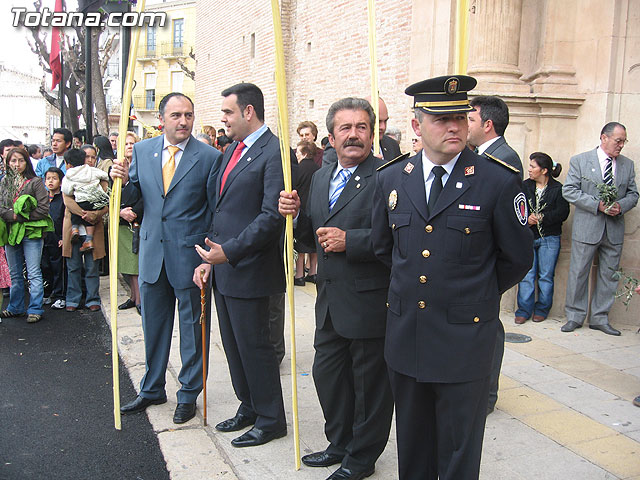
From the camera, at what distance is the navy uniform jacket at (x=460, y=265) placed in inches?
113

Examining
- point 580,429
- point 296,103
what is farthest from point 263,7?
point 580,429

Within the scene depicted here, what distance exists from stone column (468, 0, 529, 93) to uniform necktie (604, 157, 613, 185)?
1.24m

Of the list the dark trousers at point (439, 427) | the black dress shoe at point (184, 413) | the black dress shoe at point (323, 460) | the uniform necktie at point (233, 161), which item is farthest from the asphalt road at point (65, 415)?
the uniform necktie at point (233, 161)

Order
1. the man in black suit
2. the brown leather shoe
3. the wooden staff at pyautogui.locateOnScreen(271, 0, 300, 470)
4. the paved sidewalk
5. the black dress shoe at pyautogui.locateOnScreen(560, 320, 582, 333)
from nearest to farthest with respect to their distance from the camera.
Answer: the wooden staff at pyautogui.locateOnScreen(271, 0, 300, 470)
the paved sidewalk
the man in black suit
the black dress shoe at pyautogui.locateOnScreen(560, 320, 582, 333)
the brown leather shoe

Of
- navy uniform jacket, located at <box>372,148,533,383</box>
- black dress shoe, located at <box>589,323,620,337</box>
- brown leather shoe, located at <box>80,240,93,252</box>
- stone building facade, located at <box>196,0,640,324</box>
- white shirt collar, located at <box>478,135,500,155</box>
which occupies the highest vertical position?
stone building facade, located at <box>196,0,640,324</box>

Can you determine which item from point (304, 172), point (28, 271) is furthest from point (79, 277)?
point (304, 172)

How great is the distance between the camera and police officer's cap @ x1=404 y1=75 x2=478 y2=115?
2.85m

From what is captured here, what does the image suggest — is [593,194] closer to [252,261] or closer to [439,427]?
[252,261]

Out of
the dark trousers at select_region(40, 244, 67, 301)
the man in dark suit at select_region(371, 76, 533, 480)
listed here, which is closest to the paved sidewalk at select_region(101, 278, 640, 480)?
the man in dark suit at select_region(371, 76, 533, 480)

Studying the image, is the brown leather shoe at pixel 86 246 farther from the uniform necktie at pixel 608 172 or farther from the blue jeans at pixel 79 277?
the uniform necktie at pixel 608 172

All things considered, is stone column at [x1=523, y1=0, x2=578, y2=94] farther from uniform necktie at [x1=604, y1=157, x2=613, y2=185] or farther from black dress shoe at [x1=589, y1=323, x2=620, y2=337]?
black dress shoe at [x1=589, y1=323, x2=620, y2=337]

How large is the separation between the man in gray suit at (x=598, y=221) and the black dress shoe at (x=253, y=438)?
3.83 meters

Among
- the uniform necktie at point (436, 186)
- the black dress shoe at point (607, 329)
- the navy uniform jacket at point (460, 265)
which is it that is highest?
the uniform necktie at point (436, 186)

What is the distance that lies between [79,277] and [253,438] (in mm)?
4827
